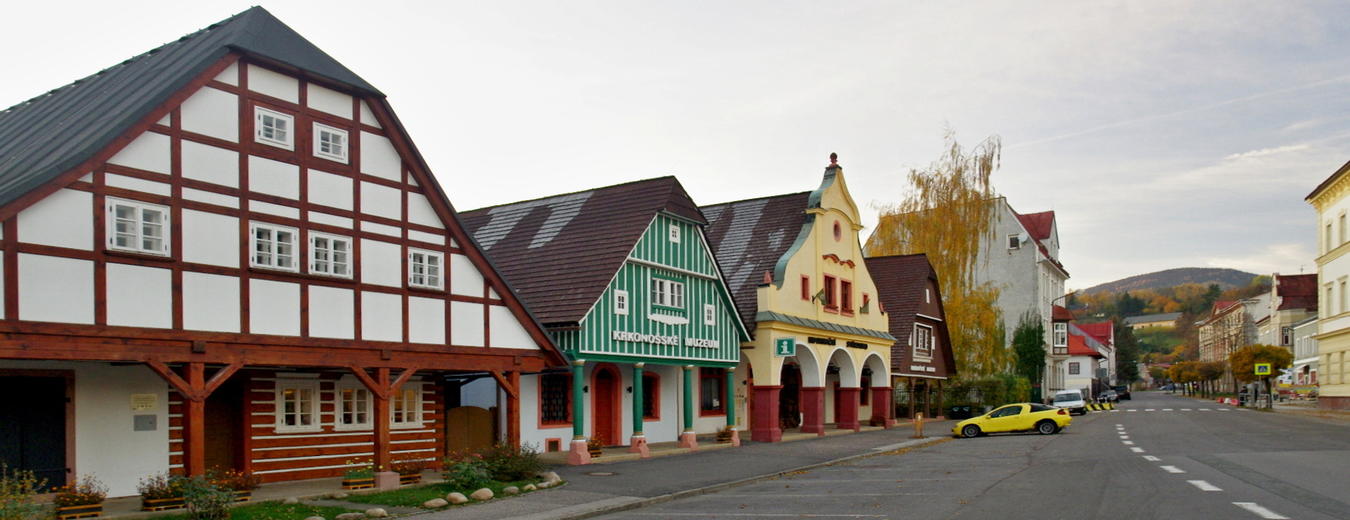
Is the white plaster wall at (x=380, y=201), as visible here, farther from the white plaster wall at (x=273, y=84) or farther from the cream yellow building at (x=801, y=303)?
the cream yellow building at (x=801, y=303)

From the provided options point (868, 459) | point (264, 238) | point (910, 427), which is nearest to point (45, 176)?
point (264, 238)

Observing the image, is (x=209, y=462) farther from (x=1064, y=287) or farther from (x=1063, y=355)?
(x=1064, y=287)

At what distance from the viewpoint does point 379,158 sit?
67.0 feet

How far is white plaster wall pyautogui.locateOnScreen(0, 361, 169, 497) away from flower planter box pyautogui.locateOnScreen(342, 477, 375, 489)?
117 inches

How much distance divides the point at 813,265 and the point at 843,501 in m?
20.5

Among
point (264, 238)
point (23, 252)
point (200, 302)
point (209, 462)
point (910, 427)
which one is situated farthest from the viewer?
point (910, 427)

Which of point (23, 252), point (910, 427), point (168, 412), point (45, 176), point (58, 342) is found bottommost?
point (910, 427)

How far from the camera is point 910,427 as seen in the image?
150 feet

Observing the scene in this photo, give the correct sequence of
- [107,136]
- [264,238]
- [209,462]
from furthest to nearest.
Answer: [209,462], [264,238], [107,136]

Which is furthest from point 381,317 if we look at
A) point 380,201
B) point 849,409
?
point 849,409

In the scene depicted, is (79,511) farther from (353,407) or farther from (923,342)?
(923,342)

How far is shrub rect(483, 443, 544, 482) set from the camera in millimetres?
20769

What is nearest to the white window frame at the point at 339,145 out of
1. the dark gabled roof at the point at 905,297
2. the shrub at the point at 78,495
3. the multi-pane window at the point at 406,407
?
the multi-pane window at the point at 406,407

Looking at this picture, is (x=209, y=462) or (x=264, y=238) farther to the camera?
(x=209, y=462)
